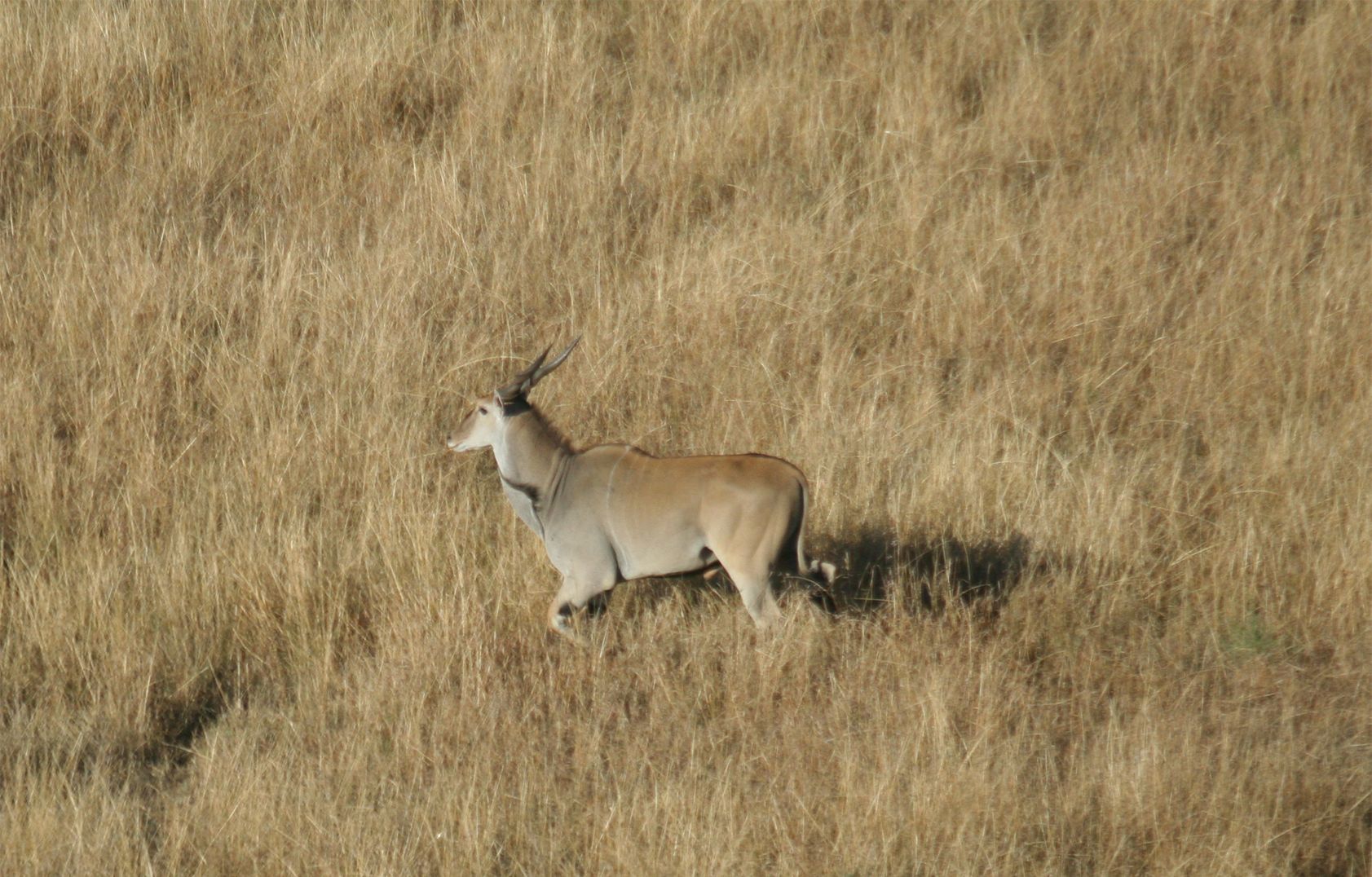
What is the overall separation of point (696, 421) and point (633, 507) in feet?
5.91

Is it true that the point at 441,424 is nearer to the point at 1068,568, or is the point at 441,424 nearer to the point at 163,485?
the point at 163,485

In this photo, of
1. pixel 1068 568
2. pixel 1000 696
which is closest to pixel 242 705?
pixel 1000 696

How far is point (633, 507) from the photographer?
5.54 meters

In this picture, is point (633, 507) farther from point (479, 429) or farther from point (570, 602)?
point (479, 429)

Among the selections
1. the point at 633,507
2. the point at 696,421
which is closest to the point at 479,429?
the point at 633,507

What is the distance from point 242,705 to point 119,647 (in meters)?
0.52

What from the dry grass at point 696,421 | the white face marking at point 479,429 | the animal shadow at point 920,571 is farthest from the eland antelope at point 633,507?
the animal shadow at point 920,571

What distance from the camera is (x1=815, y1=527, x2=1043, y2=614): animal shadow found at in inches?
241

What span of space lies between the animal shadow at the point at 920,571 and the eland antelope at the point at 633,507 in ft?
1.57

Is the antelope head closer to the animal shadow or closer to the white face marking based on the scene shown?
the white face marking

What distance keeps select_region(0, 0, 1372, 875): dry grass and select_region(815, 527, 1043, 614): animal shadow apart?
3 cm

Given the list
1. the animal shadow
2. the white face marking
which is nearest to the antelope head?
the white face marking

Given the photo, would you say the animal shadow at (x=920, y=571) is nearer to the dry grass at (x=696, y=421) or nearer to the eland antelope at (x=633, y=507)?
the dry grass at (x=696, y=421)

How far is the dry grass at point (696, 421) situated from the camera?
5.00 meters
